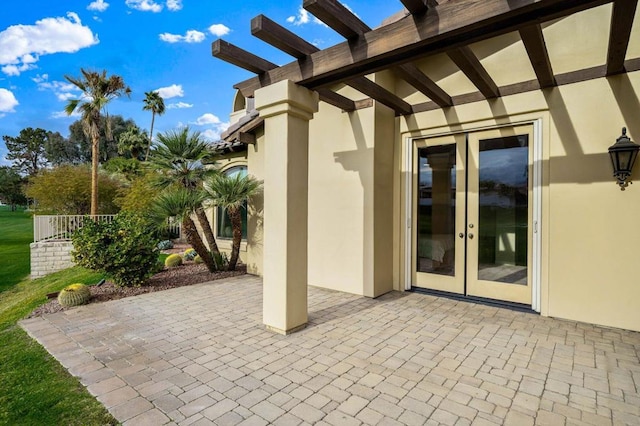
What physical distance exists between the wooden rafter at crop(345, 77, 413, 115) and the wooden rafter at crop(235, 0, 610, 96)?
2.09ft

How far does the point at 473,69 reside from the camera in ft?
14.4

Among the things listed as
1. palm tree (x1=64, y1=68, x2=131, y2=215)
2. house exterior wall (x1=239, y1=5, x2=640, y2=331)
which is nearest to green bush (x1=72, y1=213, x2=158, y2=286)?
house exterior wall (x1=239, y1=5, x2=640, y2=331)

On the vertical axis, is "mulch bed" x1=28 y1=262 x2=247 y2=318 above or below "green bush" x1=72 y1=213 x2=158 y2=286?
below

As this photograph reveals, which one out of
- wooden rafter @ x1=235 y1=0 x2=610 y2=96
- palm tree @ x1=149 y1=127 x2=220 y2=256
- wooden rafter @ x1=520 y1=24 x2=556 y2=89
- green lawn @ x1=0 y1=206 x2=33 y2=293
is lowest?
green lawn @ x1=0 y1=206 x2=33 y2=293

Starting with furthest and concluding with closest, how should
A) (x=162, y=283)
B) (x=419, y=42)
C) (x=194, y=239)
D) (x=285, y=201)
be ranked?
(x=194, y=239) → (x=162, y=283) → (x=285, y=201) → (x=419, y=42)

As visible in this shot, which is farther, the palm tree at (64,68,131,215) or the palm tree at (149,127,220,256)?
the palm tree at (64,68,131,215)

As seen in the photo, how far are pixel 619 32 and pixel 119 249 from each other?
8.35m

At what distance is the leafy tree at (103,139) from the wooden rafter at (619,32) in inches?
1608

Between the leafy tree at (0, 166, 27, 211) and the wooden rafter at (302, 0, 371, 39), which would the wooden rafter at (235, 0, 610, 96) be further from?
the leafy tree at (0, 166, 27, 211)

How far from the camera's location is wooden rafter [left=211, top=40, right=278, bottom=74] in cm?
388

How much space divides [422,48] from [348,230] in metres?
3.84

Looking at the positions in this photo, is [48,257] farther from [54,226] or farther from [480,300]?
[480,300]

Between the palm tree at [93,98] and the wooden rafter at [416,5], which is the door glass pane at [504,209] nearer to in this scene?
the wooden rafter at [416,5]

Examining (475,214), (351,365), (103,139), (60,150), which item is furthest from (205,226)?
(60,150)
